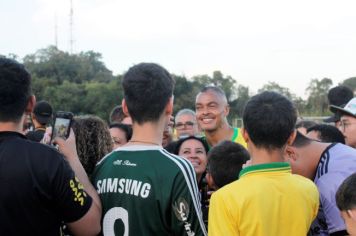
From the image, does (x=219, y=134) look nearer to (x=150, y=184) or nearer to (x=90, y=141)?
(x=90, y=141)

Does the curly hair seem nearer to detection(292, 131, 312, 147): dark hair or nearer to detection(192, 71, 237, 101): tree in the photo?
detection(292, 131, 312, 147): dark hair

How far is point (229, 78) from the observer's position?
74.1 metres

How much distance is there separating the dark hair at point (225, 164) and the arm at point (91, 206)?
1018 mm

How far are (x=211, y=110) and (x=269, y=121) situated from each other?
3.15m

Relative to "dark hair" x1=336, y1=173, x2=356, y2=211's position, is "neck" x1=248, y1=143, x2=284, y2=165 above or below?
above

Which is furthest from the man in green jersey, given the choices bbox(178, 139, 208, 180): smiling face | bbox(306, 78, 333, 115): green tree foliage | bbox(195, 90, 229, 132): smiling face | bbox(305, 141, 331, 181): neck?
bbox(306, 78, 333, 115): green tree foliage

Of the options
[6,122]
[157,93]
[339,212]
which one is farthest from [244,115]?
[6,122]

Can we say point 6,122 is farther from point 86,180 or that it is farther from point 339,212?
point 339,212

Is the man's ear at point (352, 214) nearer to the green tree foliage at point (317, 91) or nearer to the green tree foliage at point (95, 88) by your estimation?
the green tree foliage at point (95, 88)

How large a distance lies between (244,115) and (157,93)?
48cm

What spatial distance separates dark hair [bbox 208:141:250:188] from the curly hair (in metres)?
0.75

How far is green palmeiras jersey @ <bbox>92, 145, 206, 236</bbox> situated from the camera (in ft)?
7.38

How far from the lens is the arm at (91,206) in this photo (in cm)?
231

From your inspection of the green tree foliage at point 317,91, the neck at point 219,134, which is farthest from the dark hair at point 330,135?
the green tree foliage at point 317,91
